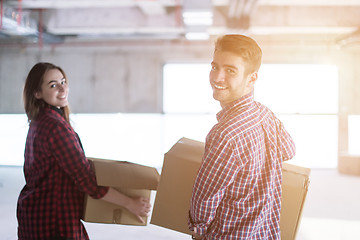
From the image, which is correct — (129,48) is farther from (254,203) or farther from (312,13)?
(254,203)

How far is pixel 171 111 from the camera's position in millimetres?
7152

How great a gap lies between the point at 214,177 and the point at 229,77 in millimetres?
314

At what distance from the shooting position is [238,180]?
3.06ft

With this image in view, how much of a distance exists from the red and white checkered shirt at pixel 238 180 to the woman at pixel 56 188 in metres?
0.35

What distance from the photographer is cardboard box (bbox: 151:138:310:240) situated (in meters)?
1.10

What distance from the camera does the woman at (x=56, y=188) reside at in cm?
109

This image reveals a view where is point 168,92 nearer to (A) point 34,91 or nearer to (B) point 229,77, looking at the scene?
(A) point 34,91

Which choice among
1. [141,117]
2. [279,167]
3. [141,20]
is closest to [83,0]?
[141,20]

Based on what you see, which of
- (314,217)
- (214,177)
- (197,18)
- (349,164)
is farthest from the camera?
(349,164)

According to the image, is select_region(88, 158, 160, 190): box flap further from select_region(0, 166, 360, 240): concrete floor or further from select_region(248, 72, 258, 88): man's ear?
select_region(0, 166, 360, 240): concrete floor

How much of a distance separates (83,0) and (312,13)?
143 inches

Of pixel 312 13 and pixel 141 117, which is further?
pixel 141 117

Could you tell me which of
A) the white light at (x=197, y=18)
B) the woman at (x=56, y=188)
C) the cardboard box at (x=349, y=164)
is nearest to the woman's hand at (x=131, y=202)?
the woman at (x=56, y=188)

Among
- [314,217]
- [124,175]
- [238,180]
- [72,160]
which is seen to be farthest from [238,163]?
[314,217]
